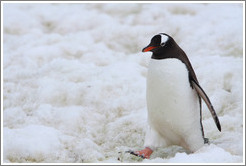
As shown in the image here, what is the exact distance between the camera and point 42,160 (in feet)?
8.36

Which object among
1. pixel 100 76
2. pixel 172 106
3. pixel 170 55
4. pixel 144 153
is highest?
pixel 170 55

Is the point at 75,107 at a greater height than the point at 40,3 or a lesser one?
lesser

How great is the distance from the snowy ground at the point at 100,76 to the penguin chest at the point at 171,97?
231 mm

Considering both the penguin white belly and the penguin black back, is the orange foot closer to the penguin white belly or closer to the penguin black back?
the penguin white belly

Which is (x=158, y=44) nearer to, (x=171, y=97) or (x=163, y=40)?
(x=163, y=40)

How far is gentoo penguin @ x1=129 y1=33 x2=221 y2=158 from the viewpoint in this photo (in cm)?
250

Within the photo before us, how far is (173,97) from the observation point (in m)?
2.53

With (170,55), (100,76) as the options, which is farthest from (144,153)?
(100,76)

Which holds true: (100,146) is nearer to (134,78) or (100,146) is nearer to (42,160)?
(42,160)

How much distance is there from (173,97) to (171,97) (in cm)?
1

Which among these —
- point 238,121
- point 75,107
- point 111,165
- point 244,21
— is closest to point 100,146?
point 111,165

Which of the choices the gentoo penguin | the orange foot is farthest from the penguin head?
the orange foot

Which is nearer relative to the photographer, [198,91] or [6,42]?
[198,91]

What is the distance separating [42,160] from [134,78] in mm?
1643
